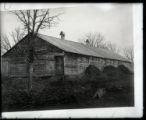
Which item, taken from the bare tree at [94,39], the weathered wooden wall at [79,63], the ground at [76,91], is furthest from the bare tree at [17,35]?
the bare tree at [94,39]

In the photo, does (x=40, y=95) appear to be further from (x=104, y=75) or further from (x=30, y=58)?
(x=104, y=75)

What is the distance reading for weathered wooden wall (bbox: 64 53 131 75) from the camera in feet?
14.1

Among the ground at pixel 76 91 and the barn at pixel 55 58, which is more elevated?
the barn at pixel 55 58

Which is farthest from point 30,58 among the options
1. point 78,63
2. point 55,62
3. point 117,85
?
point 117,85

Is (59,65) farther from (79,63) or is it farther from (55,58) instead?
(79,63)

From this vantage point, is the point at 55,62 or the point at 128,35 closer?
the point at 128,35

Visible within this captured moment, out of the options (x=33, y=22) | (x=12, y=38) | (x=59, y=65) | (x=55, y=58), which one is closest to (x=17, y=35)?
(x=12, y=38)

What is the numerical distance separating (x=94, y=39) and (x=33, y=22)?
3.22ft

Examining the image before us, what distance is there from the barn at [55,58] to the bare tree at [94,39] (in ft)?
0.19

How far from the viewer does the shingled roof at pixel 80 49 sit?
167 inches

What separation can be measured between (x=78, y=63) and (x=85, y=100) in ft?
1.77

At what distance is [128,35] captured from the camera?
4113 mm

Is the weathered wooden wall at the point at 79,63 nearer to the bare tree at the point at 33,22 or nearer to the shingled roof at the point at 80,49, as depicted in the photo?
the shingled roof at the point at 80,49

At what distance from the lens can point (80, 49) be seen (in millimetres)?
4340
